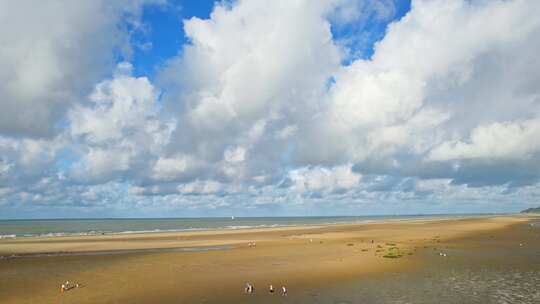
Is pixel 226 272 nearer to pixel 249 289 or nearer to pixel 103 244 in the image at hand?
pixel 249 289

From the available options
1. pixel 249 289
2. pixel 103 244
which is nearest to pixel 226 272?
pixel 249 289

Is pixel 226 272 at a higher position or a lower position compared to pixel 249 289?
higher

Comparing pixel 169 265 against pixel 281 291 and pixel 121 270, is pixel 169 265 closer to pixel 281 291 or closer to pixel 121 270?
pixel 121 270

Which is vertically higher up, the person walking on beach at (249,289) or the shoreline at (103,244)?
the shoreline at (103,244)

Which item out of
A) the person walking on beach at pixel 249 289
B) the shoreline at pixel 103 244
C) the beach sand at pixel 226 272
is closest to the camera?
the beach sand at pixel 226 272

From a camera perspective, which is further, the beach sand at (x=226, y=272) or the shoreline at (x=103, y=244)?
the shoreline at (x=103, y=244)

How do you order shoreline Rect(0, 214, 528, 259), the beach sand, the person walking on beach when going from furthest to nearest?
shoreline Rect(0, 214, 528, 259)
the person walking on beach
the beach sand

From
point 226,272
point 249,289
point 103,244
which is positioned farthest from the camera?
point 103,244

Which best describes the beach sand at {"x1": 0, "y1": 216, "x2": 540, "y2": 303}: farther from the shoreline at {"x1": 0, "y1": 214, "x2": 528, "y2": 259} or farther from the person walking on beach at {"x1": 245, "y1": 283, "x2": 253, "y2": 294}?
the shoreline at {"x1": 0, "y1": 214, "x2": 528, "y2": 259}

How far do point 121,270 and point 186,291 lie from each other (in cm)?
1095

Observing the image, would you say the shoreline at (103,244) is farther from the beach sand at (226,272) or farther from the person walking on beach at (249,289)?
the person walking on beach at (249,289)

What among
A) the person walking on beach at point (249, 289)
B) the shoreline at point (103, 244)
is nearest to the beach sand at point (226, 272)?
the person walking on beach at point (249, 289)

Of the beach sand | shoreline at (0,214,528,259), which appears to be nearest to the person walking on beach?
Answer: the beach sand

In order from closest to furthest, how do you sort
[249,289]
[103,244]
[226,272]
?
[249,289] → [226,272] → [103,244]
